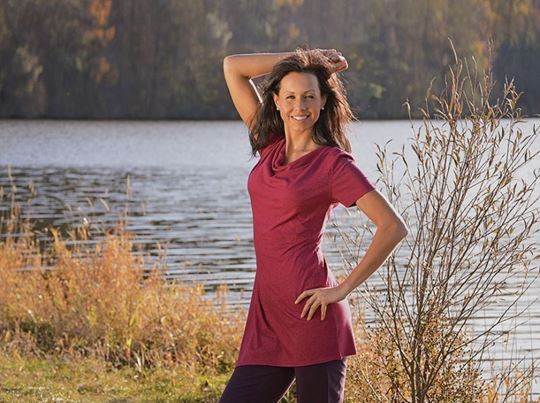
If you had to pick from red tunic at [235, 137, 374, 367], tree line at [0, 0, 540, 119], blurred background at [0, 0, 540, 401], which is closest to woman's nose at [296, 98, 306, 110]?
red tunic at [235, 137, 374, 367]

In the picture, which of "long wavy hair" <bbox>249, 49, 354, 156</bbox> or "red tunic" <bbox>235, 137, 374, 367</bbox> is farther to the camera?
"long wavy hair" <bbox>249, 49, 354, 156</bbox>

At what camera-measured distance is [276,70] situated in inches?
165

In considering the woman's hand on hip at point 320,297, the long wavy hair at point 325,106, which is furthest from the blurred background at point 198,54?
the woman's hand on hip at point 320,297

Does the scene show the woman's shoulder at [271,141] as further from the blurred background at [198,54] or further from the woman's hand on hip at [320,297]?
the blurred background at [198,54]

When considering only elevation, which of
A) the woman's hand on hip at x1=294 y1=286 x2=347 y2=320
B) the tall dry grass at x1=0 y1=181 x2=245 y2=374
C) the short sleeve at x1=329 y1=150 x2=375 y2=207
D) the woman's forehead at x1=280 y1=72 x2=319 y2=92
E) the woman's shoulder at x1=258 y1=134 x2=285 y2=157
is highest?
the woman's forehead at x1=280 y1=72 x2=319 y2=92

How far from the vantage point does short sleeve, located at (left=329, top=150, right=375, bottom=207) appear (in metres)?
3.91

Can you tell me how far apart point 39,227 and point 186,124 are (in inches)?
1792

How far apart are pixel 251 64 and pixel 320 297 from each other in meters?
1.03

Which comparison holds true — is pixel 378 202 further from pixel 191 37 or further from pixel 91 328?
pixel 191 37

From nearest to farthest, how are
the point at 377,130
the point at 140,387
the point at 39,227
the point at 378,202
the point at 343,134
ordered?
1. the point at 378,202
2. the point at 343,134
3. the point at 140,387
4. the point at 39,227
5. the point at 377,130

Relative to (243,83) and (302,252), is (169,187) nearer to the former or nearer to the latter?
(243,83)

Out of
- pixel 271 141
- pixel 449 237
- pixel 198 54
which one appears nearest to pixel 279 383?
pixel 271 141

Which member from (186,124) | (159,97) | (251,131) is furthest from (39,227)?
(159,97)

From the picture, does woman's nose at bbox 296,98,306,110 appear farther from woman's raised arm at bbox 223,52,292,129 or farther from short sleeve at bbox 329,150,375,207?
woman's raised arm at bbox 223,52,292,129
